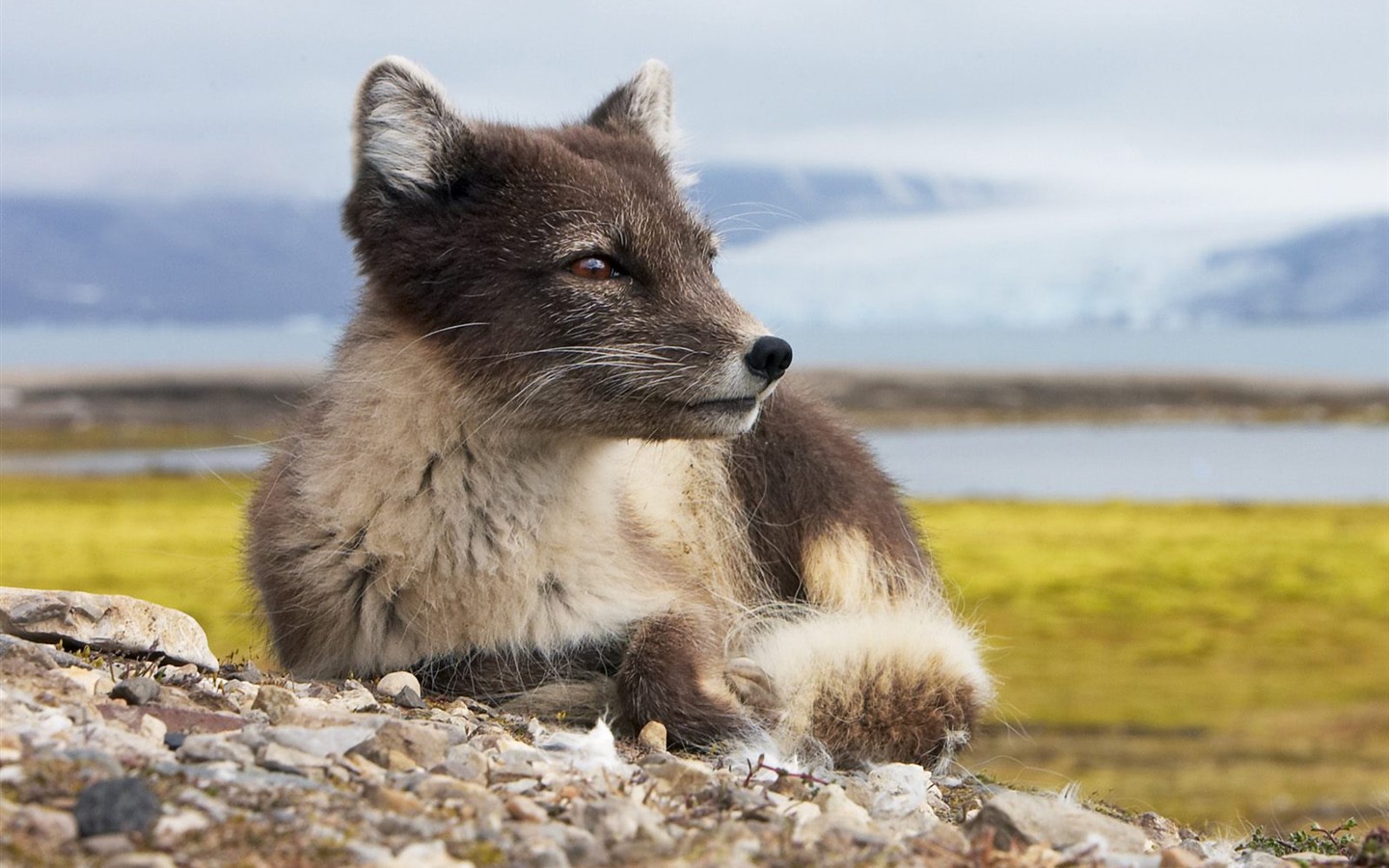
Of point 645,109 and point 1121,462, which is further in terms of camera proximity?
point 1121,462

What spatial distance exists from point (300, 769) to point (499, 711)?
1.63 m

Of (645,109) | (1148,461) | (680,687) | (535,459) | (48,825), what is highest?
(645,109)

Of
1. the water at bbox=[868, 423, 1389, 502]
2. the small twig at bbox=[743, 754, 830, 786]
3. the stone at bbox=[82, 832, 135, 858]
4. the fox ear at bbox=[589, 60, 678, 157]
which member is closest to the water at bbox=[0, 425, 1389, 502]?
the water at bbox=[868, 423, 1389, 502]

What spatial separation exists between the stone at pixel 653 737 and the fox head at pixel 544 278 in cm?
Result: 104

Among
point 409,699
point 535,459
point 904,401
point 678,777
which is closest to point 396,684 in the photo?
point 409,699

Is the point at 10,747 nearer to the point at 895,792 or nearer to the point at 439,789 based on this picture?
the point at 439,789

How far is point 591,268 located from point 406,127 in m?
0.90

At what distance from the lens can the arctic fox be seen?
5.20m

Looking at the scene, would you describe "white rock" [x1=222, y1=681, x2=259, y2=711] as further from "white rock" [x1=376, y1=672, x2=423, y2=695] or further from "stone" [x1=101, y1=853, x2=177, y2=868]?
"stone" [x1=101, y1=853, x2=177, y2=868]

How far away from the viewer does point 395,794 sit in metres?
3.56

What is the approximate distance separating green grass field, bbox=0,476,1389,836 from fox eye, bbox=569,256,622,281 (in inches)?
344

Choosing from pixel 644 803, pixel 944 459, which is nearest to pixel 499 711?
pixel 644 803

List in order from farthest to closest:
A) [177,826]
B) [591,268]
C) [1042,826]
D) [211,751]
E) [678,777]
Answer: [591,268] < [678,777] < [1042,826] < [211,751] < [177,826]

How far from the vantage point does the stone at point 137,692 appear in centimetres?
441
